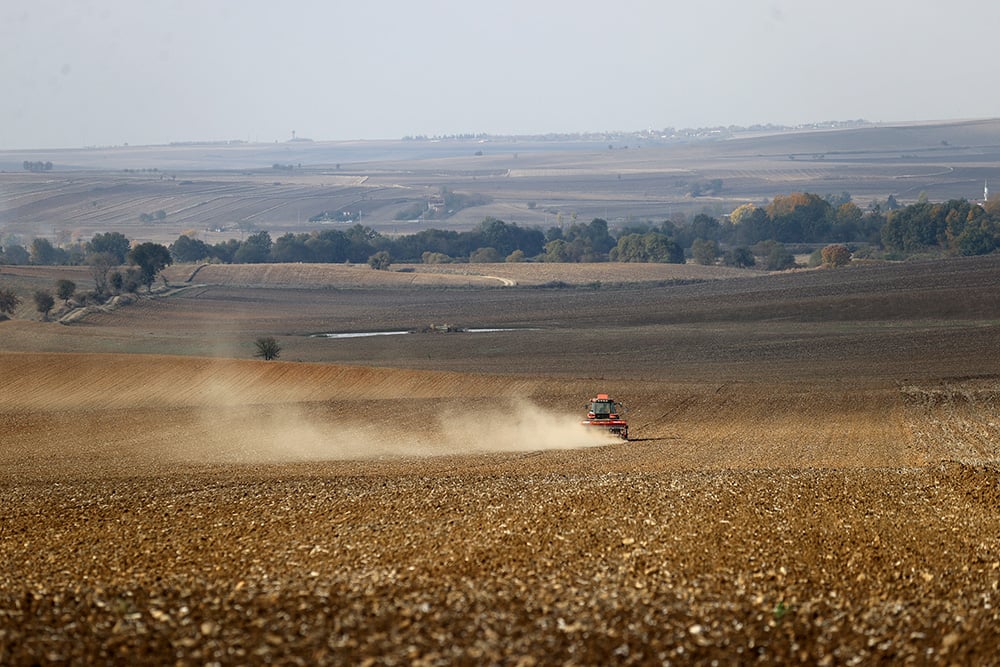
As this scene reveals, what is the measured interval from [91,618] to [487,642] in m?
3.72

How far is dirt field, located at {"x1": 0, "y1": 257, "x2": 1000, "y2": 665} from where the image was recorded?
10875mm

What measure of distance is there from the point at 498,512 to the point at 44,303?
82373mm

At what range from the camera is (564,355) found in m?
68.4

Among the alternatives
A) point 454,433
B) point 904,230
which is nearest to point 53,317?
point 454,433

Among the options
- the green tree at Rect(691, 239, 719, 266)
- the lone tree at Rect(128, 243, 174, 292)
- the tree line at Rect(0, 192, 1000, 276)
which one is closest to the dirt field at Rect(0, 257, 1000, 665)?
the lone tree at Rect(128, 243, 174, 292)

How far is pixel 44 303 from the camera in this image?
303ft

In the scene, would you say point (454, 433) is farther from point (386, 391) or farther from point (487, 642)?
point (487, 642)

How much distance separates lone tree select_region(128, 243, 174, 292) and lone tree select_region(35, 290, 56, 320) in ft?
48.9

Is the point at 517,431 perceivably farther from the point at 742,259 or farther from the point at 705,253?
the point at 705,253

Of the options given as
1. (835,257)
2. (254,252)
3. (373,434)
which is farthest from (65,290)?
(835,257)

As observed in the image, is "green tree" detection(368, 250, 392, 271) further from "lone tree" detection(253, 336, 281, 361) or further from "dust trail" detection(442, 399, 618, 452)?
"dust trail" detection(442, 399, 618, 452)

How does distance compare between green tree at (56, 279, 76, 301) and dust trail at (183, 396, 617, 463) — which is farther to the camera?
green tree at (56, 279, 76, 301)

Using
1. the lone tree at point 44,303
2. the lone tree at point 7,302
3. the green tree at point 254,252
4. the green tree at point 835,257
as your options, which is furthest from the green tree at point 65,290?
the green tree at point 835,257

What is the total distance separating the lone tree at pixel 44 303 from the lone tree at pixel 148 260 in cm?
1492
